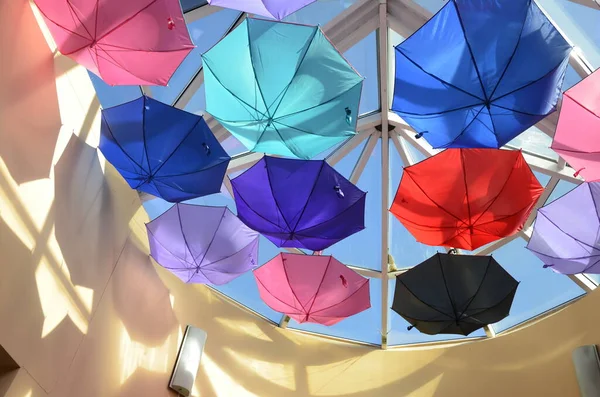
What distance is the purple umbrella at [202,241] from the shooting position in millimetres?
8242

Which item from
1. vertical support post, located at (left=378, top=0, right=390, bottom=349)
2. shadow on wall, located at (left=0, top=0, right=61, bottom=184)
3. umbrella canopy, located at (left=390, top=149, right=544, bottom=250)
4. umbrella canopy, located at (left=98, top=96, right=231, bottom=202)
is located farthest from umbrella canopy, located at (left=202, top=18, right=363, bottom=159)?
vertical support post, located at (left=378, top=0, right=390, bottom=349)

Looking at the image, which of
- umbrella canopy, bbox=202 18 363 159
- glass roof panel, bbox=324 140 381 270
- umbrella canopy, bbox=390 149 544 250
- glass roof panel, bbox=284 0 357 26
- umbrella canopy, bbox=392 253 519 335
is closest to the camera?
umbrella canopy, bbox=202 18 363 159

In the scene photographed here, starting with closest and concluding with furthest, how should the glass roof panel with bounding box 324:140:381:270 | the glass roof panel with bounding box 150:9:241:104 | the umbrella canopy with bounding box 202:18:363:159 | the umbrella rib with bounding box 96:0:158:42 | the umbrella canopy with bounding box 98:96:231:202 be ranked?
1. the umbrella rib with bounding box 96:0:158:42
2. the umbrella canopy with bounding box 202:18:363:159
3. the umbrella canopy with bounding box 98:96:231:202
4. the glass roof panel with bounding box 150:9:241:104
5. the glass roof panel with bounding box 324:140:381:270

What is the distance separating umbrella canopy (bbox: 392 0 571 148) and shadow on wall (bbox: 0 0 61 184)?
3786mm

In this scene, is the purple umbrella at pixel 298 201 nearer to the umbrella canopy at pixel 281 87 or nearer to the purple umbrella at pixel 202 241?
the umbrella canopy at pixel 281 87

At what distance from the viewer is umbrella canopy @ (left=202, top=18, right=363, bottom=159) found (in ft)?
19.6

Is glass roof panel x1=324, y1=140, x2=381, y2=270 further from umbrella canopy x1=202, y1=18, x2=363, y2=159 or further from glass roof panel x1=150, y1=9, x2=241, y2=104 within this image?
umbrella canopy x1=202, y1=18, x2=363, y2=159

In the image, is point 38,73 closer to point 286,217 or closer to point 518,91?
point 286,217

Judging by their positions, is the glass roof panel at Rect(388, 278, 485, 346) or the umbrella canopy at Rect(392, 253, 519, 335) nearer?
the umbrella canopy at Rect(392, 253, 519, 335)

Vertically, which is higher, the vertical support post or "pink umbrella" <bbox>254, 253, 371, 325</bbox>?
the vertical support post

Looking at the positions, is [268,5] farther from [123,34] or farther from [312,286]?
[312,286]

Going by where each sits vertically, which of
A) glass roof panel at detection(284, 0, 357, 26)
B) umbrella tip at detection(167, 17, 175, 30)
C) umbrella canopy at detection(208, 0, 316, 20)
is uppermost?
glass roof panel at detection(284, 0, 357, 26)

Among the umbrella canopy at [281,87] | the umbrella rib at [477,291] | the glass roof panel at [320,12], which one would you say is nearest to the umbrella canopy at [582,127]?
the umbrella canopy at [281,87]

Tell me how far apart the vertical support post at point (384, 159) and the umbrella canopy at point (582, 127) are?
3.06m
